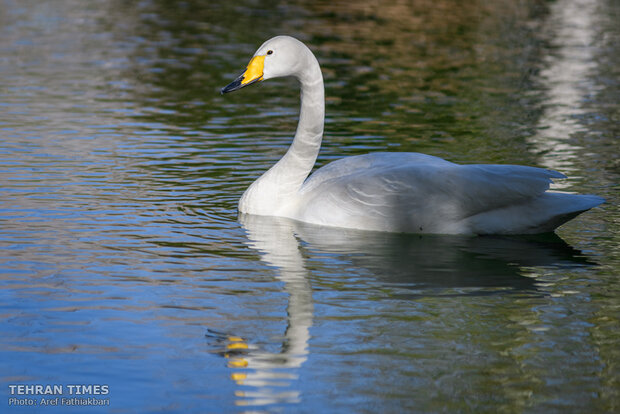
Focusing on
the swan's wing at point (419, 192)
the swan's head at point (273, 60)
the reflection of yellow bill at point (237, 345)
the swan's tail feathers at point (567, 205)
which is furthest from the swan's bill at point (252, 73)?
the reflection of yellow bill at point (237, 345)

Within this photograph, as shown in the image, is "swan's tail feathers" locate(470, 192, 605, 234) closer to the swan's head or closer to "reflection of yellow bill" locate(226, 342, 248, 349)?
the swan's head

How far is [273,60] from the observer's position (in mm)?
10719

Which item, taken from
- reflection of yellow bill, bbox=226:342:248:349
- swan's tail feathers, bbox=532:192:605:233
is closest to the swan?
swan's tail feathers, bbox=532:192:605:233

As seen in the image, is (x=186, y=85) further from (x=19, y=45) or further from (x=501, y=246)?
(x=501, y=246)

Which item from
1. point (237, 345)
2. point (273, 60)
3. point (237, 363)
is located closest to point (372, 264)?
point (237, 345)

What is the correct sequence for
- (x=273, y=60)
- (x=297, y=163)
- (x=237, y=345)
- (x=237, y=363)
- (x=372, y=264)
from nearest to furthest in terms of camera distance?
1. (x=237, y=363)
2. (x=237, y=345)
3. (x=372, y=264)
4. (x=273, y=60)
5. (x=297, y=163)

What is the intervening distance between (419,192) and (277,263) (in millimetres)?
1621

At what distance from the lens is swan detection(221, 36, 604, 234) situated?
990 cm

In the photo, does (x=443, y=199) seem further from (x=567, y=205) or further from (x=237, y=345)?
(x=237, y=345)

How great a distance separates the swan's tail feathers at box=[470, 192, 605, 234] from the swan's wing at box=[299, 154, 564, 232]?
0.09 metres

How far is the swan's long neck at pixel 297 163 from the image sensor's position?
10977 millimetres

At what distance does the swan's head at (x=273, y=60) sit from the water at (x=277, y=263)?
147cm

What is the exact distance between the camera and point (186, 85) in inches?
816

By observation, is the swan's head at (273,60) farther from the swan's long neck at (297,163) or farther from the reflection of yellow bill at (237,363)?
the reflection of yellow bill at (237,363)
